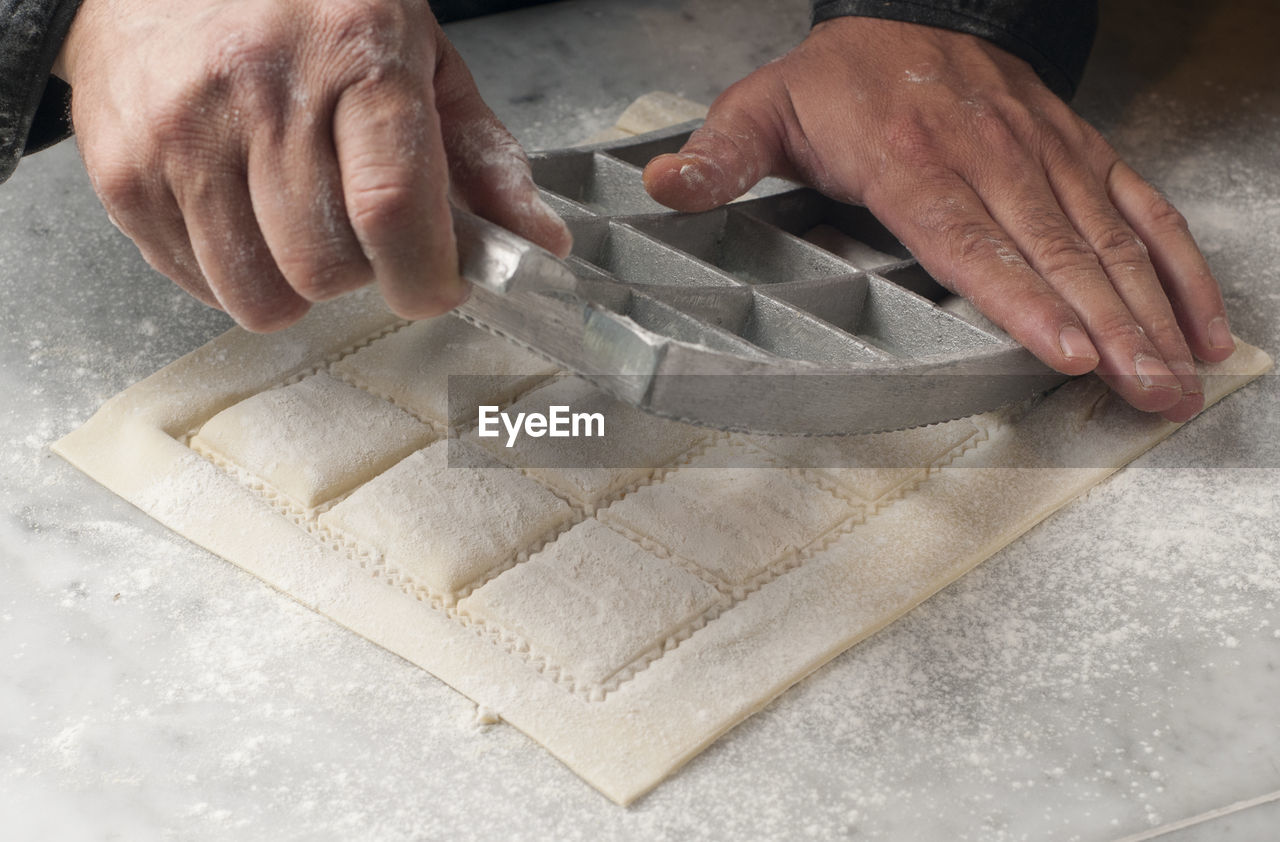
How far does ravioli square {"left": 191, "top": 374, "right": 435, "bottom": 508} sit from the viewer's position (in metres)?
1.39

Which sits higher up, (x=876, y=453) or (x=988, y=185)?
(x=988, y=185)

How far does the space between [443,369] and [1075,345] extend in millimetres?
813

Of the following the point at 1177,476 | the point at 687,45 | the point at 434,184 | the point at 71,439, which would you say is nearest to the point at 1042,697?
the point at 1177,476

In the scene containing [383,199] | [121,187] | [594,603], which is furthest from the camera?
[594,603]

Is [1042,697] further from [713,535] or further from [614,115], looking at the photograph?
[614,115]

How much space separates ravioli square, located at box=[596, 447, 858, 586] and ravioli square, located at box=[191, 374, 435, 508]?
0.99 feet

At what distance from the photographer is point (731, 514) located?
4.46 ft

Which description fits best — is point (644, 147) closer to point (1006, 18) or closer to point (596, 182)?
point (596, 182)

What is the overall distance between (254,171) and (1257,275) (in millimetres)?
1550

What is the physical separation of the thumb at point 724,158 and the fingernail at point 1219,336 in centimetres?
64

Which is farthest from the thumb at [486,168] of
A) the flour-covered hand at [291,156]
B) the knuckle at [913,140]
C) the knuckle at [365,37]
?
the knuckle at [913,140]

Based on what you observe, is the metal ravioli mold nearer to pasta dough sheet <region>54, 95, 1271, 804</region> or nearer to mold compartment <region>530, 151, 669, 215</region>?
mold compartment <region>530, 151, 669, 215</region>

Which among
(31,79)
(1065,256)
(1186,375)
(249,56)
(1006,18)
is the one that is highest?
(249,56)

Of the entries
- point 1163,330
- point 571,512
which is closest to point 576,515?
point 571,512
